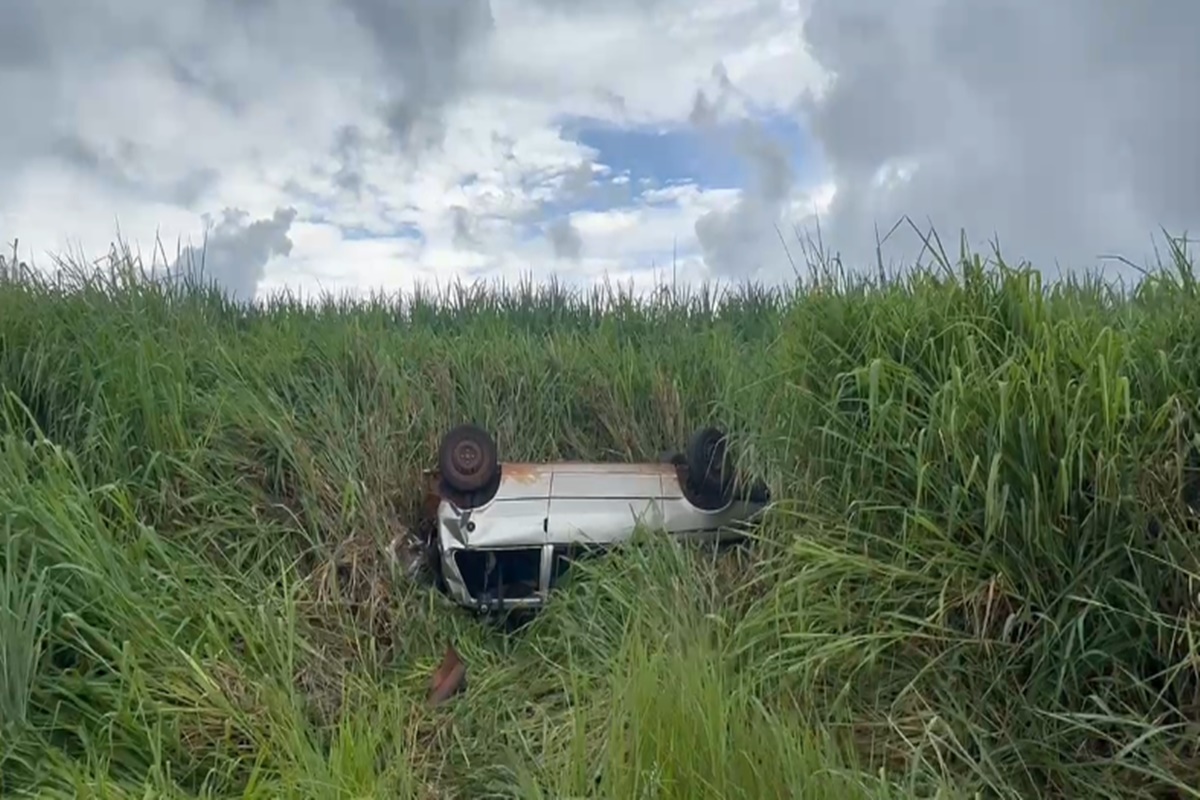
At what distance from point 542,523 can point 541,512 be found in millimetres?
50

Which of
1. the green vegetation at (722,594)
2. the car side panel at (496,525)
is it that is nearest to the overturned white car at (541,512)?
the car side panel at (496,525)

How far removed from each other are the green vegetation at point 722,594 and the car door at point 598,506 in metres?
0.19

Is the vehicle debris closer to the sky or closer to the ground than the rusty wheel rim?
closer to the ground

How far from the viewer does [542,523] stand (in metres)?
4.01

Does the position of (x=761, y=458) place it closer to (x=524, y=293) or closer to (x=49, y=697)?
(x=49, y=697)

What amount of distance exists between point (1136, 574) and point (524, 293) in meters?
5.34

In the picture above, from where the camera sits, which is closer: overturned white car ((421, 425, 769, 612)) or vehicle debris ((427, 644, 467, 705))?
vehicle debris ((427, 644, 467, 705))

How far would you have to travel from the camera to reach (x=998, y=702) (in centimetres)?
278

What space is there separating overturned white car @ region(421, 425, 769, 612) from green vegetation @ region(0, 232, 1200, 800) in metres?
0.17

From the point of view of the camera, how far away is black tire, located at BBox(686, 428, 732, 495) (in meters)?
4.09

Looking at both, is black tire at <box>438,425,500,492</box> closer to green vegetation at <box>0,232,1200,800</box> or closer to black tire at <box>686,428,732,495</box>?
green vegetation at <box>0,232,1200,800</box>

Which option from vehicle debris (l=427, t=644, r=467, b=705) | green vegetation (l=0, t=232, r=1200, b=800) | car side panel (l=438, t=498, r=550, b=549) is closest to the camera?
green vegetation (l=0, t=232, r=1200, b=800)

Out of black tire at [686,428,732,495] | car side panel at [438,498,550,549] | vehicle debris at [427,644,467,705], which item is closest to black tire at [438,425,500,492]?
car side panel at [438,498,550,549]

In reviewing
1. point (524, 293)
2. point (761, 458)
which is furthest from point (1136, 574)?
point (524, 293)
